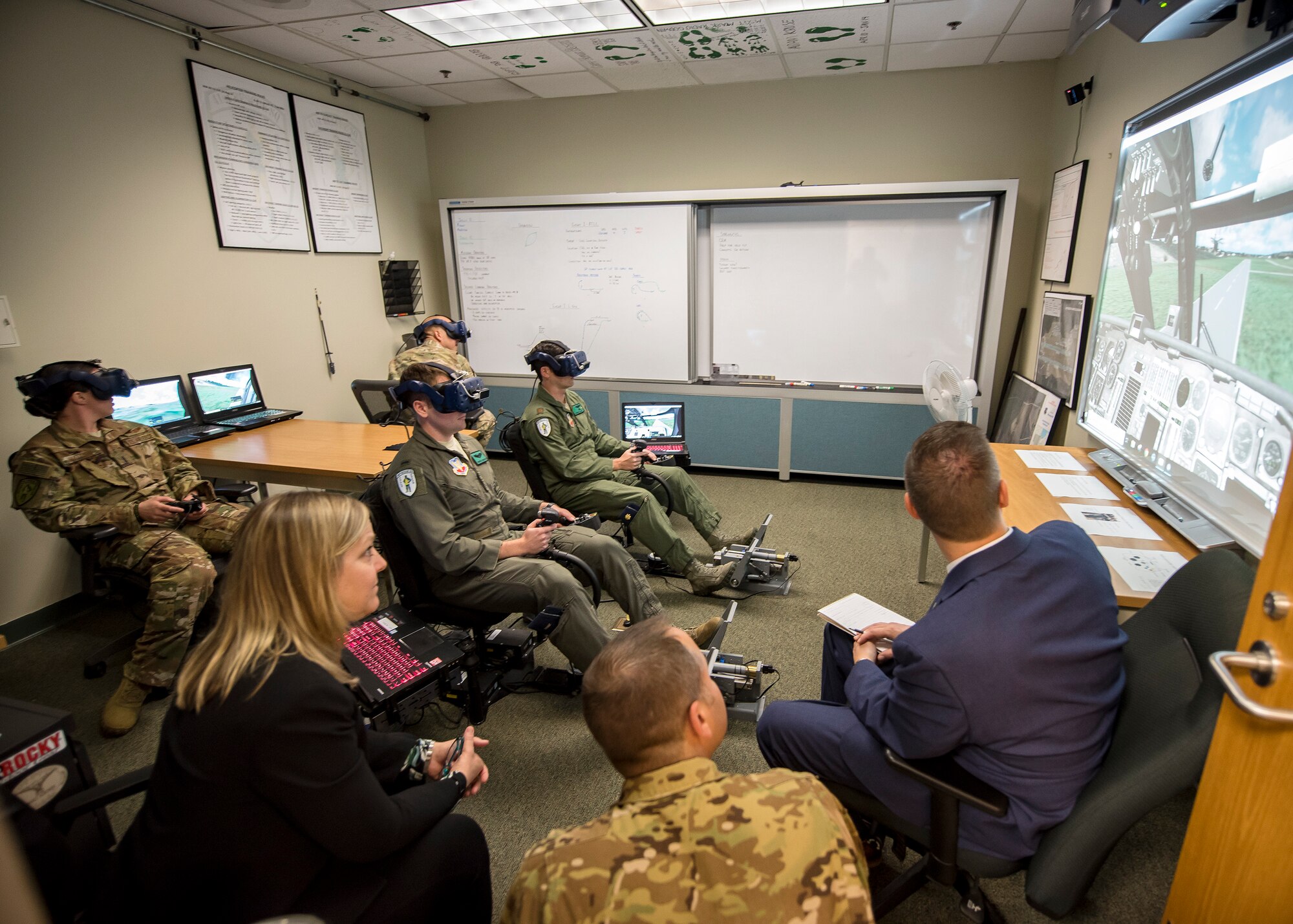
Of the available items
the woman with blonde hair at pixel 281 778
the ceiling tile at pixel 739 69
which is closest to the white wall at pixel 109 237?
the ceiling tile at pixel 739 69

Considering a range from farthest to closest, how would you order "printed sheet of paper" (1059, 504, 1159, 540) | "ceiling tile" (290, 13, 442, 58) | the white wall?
"ceiling tile" (290, 13, 442, 58) → the white wall → "printed sheet of paper" (1059, 504, 1159, 540)

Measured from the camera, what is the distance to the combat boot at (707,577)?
3000mm

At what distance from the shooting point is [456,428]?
221 centimetres

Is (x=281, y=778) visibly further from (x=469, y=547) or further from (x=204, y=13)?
(x=204, y=13)

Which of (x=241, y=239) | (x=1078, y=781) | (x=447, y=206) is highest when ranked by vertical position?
(x=447, y=206)

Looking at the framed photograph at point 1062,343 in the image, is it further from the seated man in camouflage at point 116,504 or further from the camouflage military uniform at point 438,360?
the seated man in camouflage at point 116,504

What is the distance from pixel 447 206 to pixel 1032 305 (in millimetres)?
4212

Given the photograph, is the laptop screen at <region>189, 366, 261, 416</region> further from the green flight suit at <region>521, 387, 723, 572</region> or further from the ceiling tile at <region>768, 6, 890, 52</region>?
the ceiling tile at <region>768, 6, 890, 52</region>

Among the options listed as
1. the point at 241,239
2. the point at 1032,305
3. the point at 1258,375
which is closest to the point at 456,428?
the point at 1258,375

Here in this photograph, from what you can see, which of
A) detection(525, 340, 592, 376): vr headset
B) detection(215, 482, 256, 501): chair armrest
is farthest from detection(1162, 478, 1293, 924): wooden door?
detection(215, 482, 256, 501): chair armrest

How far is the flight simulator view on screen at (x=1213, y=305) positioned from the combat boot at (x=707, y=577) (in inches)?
63.8

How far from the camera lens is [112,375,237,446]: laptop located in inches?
119

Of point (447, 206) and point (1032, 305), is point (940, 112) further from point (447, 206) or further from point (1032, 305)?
point (447, 206)

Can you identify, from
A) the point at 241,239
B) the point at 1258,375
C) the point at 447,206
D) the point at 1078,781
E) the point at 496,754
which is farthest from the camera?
the point at 447,206
